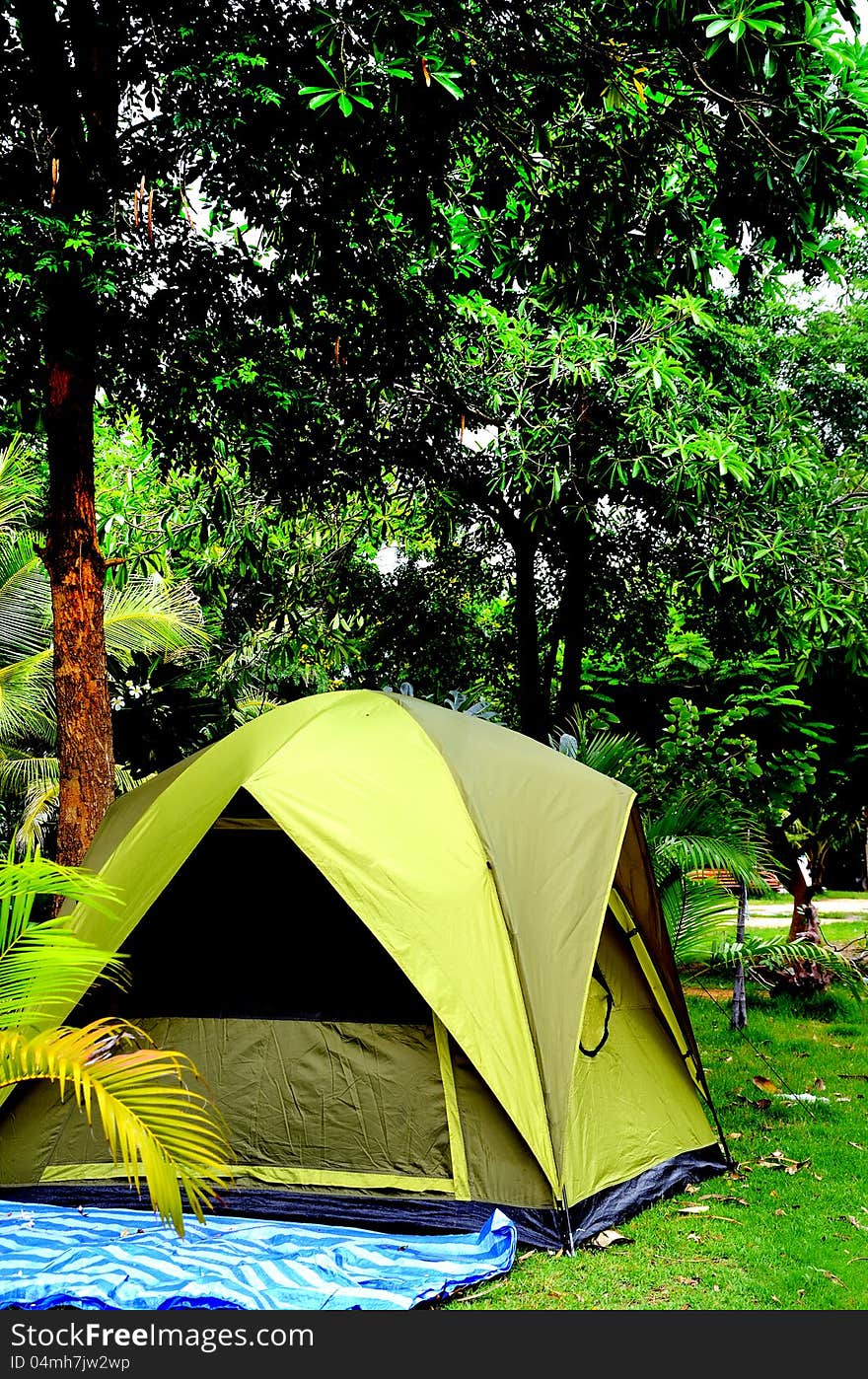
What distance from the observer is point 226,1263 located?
11.4 feet

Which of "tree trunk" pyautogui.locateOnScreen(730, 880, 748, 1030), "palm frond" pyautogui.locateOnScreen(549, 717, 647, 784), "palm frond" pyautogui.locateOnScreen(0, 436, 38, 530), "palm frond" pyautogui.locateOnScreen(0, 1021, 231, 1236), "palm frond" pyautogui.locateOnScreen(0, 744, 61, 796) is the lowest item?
"tree trunk" pyautogui.locateOnScreen(730, 880, 748, 1030)

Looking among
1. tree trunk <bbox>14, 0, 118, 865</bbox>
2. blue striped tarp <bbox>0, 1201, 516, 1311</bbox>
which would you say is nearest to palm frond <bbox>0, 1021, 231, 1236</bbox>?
blue striped tarp <bbox>0, 1201, 516, 1311</bbox>

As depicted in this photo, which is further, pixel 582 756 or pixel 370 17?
pixel 582 756

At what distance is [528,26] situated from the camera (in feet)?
15.4

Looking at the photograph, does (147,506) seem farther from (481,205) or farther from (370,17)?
(370,17)

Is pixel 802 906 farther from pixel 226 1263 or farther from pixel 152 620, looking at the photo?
pixel 226 1263

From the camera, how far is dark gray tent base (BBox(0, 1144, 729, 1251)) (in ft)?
12.4

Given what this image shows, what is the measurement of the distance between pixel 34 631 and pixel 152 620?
3.32 ft

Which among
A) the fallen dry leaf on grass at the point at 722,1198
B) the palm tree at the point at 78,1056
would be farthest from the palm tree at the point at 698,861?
the palm tree at the point at 78,1056

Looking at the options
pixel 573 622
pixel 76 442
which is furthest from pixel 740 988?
pixel 76 442

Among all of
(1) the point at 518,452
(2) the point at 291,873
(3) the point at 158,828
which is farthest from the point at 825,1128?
(1) the point at 518,452

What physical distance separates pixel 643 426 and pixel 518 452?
0.75 m

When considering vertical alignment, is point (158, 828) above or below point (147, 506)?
below

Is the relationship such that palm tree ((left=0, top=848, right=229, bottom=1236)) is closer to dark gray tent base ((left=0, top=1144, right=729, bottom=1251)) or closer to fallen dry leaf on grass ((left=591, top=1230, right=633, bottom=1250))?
dark gray tent base ((left=0, top=1144, right=729, bottom=1251))
